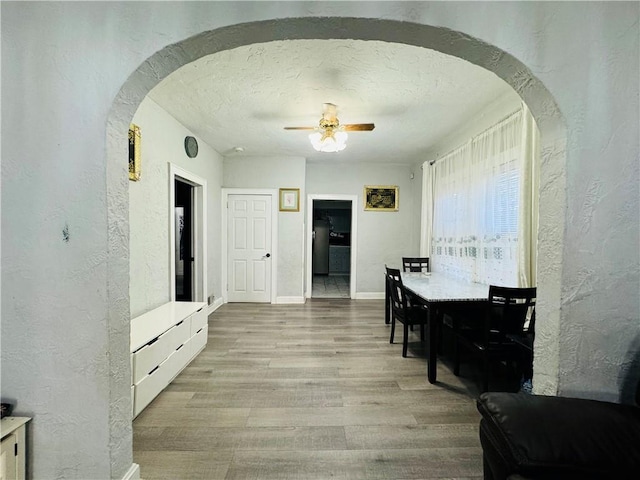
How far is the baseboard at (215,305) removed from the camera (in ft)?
14.6

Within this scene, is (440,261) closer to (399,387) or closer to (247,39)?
(399,387)

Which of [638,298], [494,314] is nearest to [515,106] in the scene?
[494,314]

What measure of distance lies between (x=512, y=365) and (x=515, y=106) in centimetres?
229

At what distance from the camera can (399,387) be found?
2.35 metres

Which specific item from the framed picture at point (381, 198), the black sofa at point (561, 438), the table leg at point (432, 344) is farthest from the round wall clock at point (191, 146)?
the black sofa at point (561, 438)

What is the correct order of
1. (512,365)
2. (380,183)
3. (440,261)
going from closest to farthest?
1. (512,365)
2. (440,261)
3. (380,183)

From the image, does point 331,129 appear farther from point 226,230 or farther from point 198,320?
point 226,230

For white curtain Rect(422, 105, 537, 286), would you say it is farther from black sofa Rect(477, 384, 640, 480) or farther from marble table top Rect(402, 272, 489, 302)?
black sofa Rect(477, 384, 640, 480)

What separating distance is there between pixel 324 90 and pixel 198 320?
2.58m

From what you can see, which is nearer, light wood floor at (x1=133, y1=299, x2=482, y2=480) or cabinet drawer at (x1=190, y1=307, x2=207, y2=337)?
light wood floor at (x1=133, y1=299, x2=482, y2=480)

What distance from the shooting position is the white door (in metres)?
4.99

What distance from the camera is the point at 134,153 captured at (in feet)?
8.16

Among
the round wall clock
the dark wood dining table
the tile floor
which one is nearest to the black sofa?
the dark wood dining table

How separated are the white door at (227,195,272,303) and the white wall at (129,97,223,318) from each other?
155 cm
